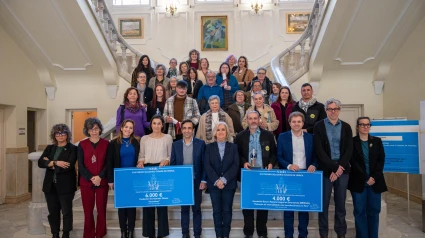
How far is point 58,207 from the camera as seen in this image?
4293mm

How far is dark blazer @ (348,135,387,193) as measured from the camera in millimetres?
3891

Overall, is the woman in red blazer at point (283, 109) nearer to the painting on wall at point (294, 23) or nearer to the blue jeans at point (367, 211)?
the blue jeans at point (367, 211)

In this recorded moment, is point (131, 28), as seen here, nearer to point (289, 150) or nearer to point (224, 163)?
point (224, 163)

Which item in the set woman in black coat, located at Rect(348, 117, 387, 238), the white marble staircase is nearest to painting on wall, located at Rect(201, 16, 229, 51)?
the white marble staircase

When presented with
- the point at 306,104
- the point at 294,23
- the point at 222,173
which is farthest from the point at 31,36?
the point at 294,23

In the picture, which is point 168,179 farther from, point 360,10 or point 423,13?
point 423,13

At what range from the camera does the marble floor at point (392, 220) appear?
195 inches

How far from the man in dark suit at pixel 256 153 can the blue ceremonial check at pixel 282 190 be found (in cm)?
14

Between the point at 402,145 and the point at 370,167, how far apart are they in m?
1.86

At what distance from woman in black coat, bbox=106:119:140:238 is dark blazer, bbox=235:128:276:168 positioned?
49.5 inches

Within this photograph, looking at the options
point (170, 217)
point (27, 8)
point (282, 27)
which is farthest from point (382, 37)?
point (27, 8)

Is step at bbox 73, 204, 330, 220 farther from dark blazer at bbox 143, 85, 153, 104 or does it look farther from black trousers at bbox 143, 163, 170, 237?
dark blazer at bbox 143, 85, 153, 104

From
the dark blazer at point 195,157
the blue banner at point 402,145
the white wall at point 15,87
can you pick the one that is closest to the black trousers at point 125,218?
the dark blazer at point 195,157

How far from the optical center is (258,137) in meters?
4.07
